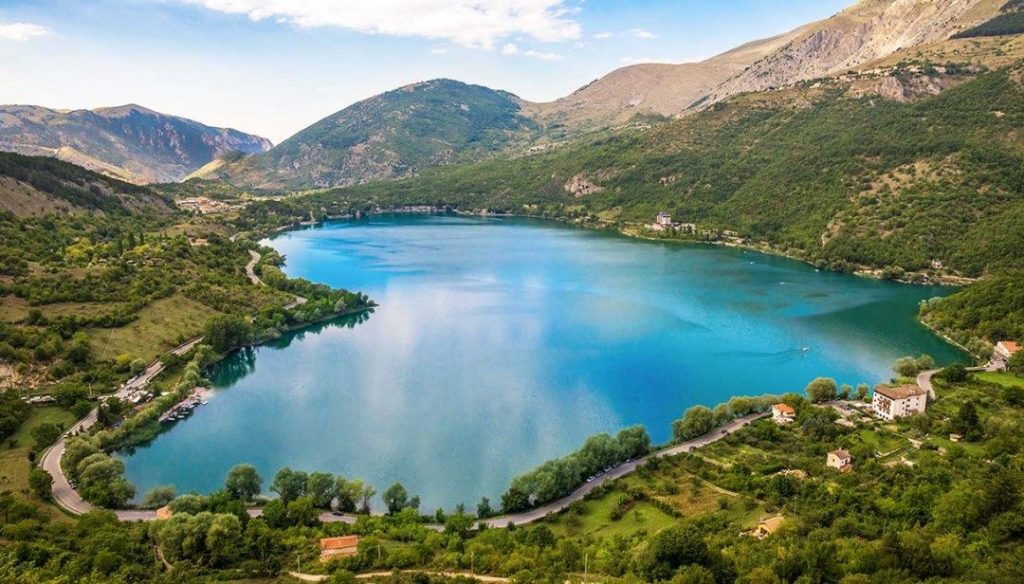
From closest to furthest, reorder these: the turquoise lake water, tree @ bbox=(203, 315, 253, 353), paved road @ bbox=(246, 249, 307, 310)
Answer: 1. the turquoise lake water
2. tree @ bbox=(203, 315, 253, 353)
3. paved road @ bbox=(246, 249, 307, 310)

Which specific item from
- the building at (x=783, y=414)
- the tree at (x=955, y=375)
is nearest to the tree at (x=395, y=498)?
the building at (x=783, y=414)

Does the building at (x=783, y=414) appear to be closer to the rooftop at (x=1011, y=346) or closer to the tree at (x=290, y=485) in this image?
the rooftop at (x=1011, y=346)

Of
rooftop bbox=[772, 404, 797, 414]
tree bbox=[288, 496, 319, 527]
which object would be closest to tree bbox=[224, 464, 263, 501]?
tree bbox=[288, 496, 319, 527]

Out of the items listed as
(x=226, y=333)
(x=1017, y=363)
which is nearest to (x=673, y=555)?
(x=1017, y=363)

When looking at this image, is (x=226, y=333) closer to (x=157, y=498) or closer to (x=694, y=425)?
(x=157, y=498)

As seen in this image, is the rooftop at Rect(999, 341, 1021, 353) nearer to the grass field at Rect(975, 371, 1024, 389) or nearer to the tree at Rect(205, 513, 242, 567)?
the grass field at Rect(975, 371, 1024, 389)
